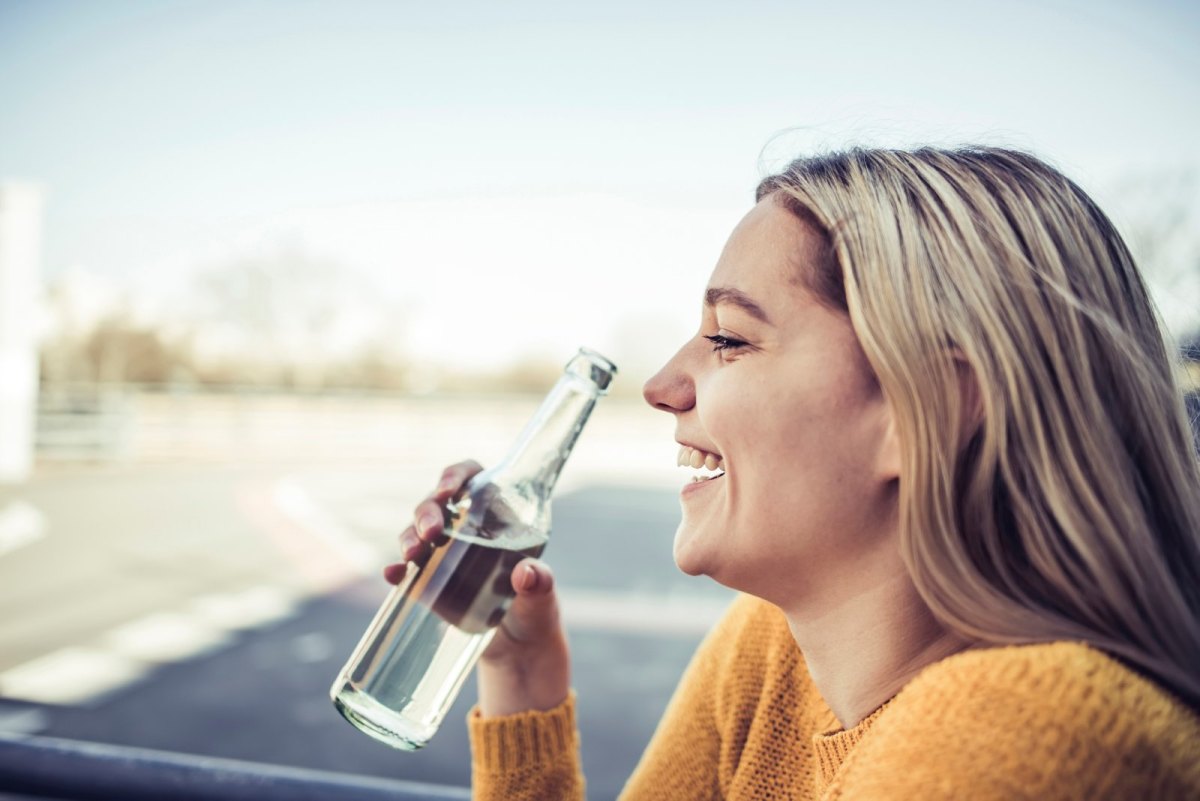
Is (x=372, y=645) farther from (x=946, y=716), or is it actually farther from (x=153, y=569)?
(x=153, y=569)

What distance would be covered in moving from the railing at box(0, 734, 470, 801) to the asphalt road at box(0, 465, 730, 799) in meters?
2.89

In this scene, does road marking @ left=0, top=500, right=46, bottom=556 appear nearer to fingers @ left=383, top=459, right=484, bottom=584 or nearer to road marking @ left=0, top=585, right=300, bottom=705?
road marking @ left=0, top=585, right=300, bottom=705

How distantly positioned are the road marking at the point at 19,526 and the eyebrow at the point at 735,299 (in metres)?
8.06

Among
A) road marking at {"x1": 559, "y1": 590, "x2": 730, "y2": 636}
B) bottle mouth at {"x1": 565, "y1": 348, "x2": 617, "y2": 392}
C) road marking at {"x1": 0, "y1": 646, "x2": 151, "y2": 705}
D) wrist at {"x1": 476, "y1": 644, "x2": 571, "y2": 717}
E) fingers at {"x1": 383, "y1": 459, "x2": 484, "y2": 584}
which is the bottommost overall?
road marking at {"x1": 559, "y1": 590, "x2": 730, "y2": 636}

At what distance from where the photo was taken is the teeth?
2.92 ft

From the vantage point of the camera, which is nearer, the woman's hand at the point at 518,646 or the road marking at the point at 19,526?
the woman's hand at the point at 518,646

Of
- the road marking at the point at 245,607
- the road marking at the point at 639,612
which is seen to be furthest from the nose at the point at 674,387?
the road marking at the point at 245,607

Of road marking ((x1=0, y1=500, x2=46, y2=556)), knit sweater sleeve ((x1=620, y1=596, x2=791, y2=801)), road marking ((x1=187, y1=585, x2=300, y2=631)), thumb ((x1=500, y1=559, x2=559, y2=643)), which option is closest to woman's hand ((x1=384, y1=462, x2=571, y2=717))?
thumb ((x1=500, y1=559, x2=559, y2=643))

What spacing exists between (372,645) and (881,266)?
654mm

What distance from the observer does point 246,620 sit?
228 inches

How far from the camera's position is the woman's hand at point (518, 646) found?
3.56 ft

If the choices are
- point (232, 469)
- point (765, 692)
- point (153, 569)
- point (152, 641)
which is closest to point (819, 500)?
point (765, 692)

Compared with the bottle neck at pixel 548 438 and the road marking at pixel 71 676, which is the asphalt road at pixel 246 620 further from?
the bottle neck at pixel 548 438

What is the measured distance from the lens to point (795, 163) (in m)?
0.94
